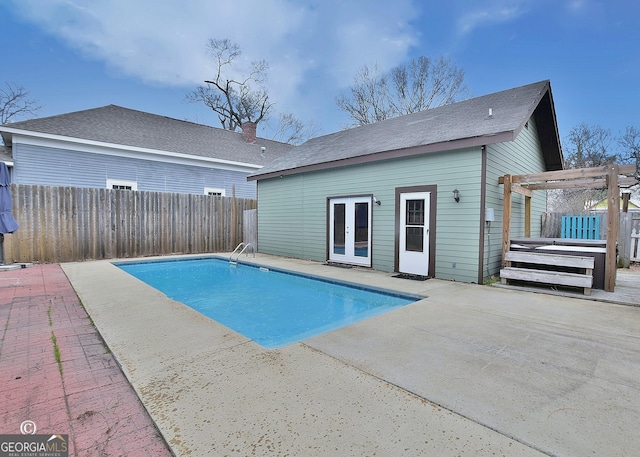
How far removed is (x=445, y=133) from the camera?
631 cm

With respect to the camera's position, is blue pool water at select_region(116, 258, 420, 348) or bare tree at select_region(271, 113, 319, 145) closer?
blue pool water at select_region(116, 258, 420, 348)

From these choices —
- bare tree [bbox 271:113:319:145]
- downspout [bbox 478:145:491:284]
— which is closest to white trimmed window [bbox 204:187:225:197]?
downspout [bbox 478:145:491:284]

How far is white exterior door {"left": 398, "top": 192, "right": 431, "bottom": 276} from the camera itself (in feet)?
21.1

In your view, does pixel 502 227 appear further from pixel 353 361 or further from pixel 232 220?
pixel 232 220

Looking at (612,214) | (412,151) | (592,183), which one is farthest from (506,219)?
(412,151)

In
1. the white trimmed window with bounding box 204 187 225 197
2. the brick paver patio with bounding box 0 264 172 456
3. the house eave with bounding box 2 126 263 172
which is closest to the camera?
the brick paver patio with bounding box 0 264 172 456

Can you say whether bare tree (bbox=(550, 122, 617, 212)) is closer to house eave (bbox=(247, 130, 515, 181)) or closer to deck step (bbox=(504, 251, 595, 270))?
deck step (bbox=(504, 251, 595, 270))

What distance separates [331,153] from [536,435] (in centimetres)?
779

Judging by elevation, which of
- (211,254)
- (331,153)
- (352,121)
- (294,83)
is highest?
(294,83)

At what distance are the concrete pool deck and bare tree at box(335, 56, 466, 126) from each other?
741 inches

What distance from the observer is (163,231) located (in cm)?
994

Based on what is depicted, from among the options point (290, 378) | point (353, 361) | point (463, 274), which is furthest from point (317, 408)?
point (463, 274)

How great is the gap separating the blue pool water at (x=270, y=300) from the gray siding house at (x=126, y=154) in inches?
203

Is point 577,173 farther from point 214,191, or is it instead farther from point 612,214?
point 214,191
